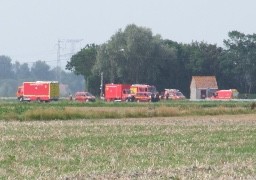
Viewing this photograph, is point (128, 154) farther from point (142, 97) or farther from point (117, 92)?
point (117, 92)

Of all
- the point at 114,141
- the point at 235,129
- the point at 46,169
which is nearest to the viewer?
the point at 46,169

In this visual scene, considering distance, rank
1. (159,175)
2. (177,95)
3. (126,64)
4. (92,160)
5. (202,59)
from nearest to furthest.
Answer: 1. (159,175)
2. (92,160)
3. (177,95)
4. (126,64)
5. (202,59)

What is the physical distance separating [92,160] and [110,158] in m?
0.75

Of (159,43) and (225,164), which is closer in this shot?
(225,164)

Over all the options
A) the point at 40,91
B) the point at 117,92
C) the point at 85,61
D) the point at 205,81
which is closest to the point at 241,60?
the point at 205,81

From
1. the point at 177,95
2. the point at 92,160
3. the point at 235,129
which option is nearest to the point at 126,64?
the point at 177,95

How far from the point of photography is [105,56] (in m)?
123

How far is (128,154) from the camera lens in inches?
922

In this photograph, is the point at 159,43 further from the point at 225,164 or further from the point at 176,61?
the point at 225,164

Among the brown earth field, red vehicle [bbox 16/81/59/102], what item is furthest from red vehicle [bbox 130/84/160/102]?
the brown earth field

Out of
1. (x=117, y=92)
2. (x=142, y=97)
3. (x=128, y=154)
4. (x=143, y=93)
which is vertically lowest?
(x=128, y=154)

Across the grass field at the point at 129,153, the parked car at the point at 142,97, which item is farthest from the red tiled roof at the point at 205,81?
the grass field at the point at 129,153

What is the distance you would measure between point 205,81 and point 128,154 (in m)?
98.9

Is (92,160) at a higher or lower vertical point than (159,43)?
lower
